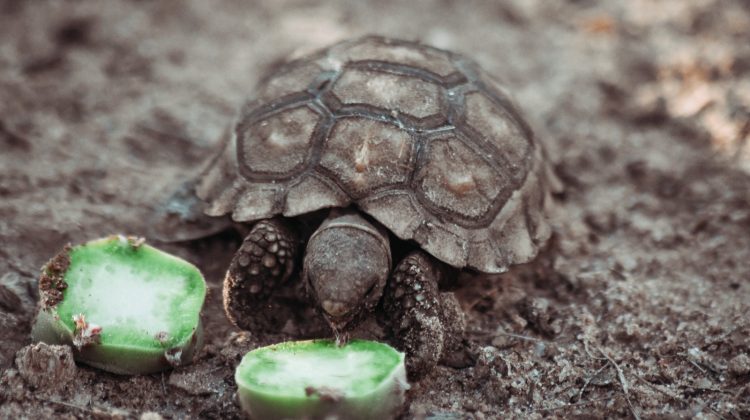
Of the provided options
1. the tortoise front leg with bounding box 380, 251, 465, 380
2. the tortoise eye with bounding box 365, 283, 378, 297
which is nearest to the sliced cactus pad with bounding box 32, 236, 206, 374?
the tortoise eye with bounding box 365, 283, 378, 297

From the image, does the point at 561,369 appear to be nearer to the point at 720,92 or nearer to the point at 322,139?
the point at 322,139

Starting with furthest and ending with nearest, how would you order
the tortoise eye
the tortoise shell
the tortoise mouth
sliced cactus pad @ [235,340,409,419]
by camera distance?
1. the tortoise shell
2. the tortoise eye
3. the tortoise mouth
4. sliced cactus pad @ [235,340,409,419]

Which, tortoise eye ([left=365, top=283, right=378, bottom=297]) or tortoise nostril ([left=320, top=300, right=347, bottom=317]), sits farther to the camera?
tortoise eye ([left=365, top=283, right=378, bottom=297])

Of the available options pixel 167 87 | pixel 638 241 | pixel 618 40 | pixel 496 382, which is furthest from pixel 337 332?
pixel 618 40

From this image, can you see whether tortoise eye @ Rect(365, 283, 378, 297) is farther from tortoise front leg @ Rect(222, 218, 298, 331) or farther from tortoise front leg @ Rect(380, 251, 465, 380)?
tortoise front leg @ Rect(222, 218, 298, 331)

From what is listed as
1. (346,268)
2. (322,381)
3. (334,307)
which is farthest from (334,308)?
(322,381)

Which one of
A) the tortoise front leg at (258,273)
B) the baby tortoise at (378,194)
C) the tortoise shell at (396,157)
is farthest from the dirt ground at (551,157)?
the tortoise shell at (396,157)

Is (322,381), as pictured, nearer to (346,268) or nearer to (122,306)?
(346,268)

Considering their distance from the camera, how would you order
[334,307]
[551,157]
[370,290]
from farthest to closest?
[551,157]
[370,290]
[334,307]
